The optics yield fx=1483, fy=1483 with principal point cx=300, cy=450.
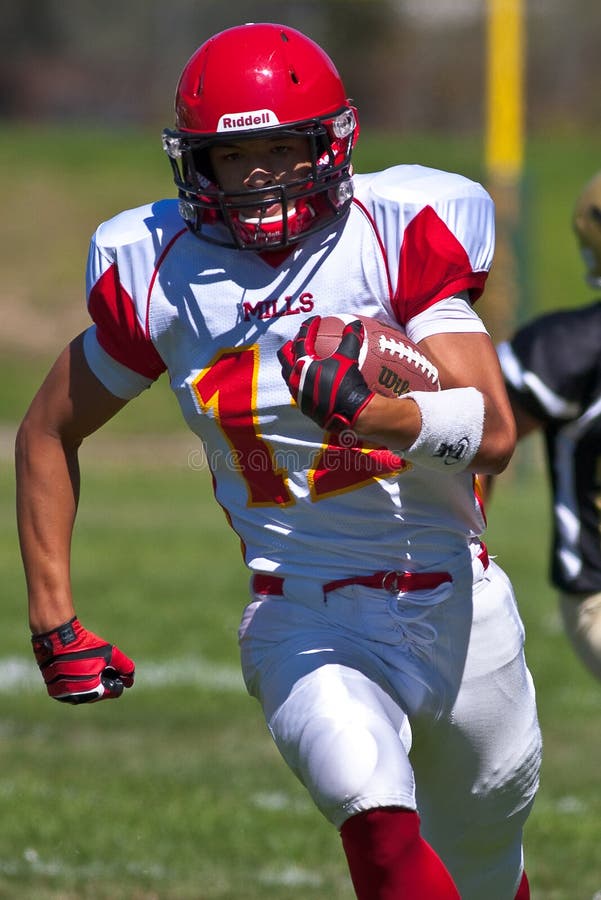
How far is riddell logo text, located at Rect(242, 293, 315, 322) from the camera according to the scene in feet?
9.15

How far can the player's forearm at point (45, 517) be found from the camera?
2967 millimetres

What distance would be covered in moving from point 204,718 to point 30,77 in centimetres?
2185

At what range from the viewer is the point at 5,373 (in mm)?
18688

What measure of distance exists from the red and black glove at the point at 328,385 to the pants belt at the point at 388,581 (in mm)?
540

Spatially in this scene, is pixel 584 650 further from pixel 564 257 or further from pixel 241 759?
pixel 564 257

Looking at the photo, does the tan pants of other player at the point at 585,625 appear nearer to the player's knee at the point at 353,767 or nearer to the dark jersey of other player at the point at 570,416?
the dark jersey of other player at the point at 570,416

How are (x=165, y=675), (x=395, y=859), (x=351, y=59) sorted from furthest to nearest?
(x=351, y=59)
(x=165, y=675)
(x=395, y=859)

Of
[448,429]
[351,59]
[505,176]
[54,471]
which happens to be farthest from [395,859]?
[351,59]

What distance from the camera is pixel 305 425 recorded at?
281 centimetres

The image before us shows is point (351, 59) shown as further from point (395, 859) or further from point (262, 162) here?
point (395, 859)

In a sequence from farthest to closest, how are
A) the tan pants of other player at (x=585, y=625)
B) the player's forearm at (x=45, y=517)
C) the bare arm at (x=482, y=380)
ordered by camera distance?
the tan pants of other player at (x=585, y=625) < the player's forearm at (x=45, y=517) < the bare arm at (x=482, y=380)

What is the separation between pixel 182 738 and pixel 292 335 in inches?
117

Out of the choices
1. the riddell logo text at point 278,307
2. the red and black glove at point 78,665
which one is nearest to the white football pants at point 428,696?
the red and black glove at point 78,665

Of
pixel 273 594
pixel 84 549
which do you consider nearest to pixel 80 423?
pixel 273 594
